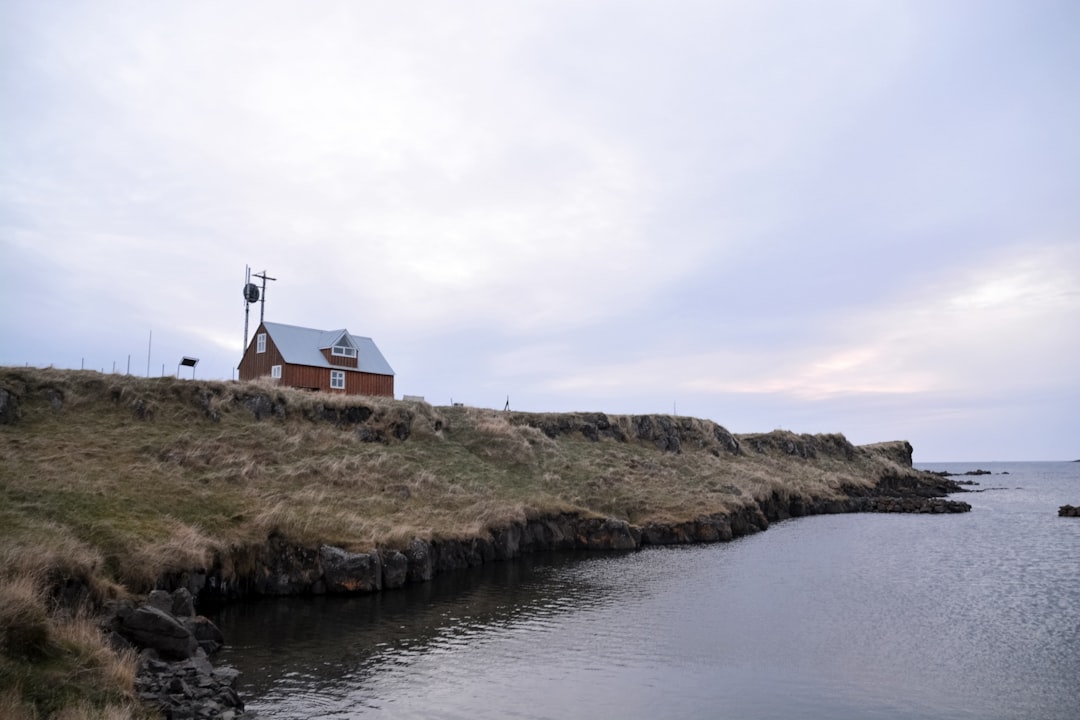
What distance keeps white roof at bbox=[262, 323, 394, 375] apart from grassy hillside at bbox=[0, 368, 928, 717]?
8.76m

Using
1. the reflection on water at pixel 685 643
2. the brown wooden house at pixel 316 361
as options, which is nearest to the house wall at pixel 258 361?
the brown wooden house at pixel 316 361

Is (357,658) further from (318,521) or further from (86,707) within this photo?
(318,521)

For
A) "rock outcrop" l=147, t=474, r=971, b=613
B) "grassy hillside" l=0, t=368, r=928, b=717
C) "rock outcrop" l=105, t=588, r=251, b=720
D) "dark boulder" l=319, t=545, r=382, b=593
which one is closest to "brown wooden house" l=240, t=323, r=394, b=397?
"grassy hillside" l=0, t=368, r=928, b=717

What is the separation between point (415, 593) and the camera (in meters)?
30.2

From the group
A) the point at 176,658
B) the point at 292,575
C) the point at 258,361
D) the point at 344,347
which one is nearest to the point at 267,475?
the point at 292,575

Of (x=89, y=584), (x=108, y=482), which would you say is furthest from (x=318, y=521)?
(x=89, y=584)

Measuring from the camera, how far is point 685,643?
22.5 metres

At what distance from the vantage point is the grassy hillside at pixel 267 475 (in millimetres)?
23938

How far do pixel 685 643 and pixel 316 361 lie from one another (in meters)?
44.9

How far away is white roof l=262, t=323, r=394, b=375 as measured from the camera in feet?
192

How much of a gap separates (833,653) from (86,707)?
19.9 metres

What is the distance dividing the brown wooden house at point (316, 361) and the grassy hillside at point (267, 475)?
7.92m

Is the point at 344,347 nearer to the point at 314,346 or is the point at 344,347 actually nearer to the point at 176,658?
the point at 314,346

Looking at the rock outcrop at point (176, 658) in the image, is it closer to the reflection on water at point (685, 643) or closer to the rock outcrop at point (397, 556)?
the rock outcrop at point (397, 556)
